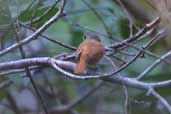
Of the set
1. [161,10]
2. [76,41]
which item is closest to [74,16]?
[76,41]

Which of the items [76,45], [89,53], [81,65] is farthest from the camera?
[76,45]

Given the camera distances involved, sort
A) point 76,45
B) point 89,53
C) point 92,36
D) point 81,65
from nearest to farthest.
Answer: point 81,65, point 89,53, point 92,36, point 76,45

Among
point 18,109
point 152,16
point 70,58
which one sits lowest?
point 18,109

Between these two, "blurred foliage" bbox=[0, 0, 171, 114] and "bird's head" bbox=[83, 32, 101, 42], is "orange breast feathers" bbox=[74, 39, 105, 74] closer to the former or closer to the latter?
"bird's head" bbox=[83, 32, 101, 42]

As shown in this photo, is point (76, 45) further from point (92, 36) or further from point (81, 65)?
point (81, 65)

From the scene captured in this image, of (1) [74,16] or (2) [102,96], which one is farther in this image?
(2) [102,96]

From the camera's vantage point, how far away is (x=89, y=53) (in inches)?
107

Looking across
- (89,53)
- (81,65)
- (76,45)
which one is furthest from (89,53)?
(76,45)

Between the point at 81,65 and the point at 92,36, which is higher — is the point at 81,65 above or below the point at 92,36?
below

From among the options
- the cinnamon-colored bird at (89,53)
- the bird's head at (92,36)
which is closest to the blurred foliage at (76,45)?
the bird's head at (92,36)

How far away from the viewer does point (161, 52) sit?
3338 millimetres

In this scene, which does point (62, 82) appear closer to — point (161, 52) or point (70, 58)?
point (161, 52)

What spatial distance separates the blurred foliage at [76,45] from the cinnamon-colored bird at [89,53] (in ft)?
0.90

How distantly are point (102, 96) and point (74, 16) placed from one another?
2.04 ft
